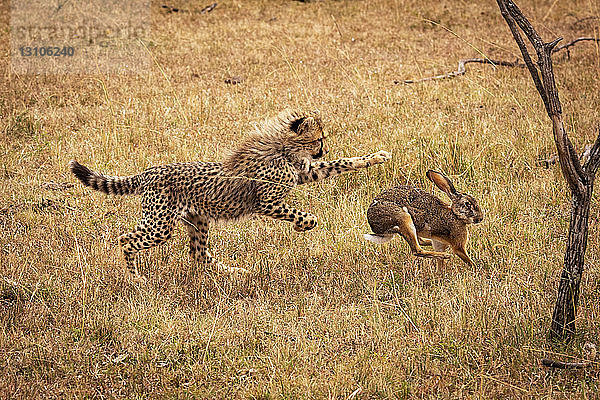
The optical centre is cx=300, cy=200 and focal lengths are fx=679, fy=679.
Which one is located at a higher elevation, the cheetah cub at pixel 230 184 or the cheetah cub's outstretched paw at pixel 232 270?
the cheetah cub at pixel 230 184

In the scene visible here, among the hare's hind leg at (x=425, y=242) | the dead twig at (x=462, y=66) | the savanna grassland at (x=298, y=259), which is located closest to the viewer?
the savanna grassland at (x=298, y=259)

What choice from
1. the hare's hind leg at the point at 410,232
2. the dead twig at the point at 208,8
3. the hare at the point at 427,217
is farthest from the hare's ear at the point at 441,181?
the dead twig at the point at 208,8

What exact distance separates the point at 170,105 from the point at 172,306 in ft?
16.9

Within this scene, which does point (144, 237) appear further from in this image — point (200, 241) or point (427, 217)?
point (427, 217)

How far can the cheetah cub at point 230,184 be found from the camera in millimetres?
5402

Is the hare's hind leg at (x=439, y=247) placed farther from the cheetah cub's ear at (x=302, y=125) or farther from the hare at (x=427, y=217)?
the cheetah cub's ear at (x=302, y=125)

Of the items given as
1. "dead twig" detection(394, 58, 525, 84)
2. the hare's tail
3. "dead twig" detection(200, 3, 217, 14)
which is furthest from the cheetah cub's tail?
"dead twig" detection(200, 3, 217, 14)

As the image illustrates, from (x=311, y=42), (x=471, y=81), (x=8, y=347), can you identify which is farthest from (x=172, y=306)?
(x=311, y=42)

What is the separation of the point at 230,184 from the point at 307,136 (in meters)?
0.76

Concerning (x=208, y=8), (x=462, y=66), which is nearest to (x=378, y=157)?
(x=462, y=66)

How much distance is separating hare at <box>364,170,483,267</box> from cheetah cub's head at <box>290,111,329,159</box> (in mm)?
764

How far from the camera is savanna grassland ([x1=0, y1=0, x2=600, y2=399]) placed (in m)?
4.12

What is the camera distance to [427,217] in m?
5.16

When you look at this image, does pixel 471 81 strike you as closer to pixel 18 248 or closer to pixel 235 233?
pixel 235 233
